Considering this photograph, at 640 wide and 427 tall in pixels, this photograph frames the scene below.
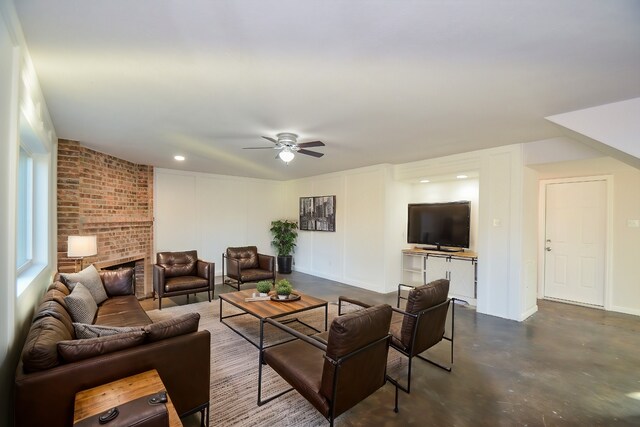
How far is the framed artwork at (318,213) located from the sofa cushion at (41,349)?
17.0 ft

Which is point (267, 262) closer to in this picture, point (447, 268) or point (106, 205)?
point (106, 205)

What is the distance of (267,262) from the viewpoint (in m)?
5.38

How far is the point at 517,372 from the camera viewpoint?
2621mm

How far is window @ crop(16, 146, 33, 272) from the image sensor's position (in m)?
2.83

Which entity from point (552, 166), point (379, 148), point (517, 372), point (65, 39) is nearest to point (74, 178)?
point (65, 39)

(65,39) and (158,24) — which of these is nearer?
(158,24)

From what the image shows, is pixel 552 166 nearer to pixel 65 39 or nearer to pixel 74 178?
pixel 65 39

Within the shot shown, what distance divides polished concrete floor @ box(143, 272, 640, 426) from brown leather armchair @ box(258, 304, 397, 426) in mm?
430

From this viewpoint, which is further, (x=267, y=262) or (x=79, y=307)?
(x=267, y=262)

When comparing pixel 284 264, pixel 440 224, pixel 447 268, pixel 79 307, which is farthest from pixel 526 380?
pixel 284 264

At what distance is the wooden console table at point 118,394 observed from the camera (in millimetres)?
1305

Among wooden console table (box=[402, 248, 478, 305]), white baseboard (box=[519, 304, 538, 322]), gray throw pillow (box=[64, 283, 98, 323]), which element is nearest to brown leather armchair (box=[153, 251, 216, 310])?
gray throw pillow (box=[64, 283, 98, 323])

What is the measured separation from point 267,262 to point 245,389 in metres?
3.11

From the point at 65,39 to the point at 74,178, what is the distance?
2982 mm
